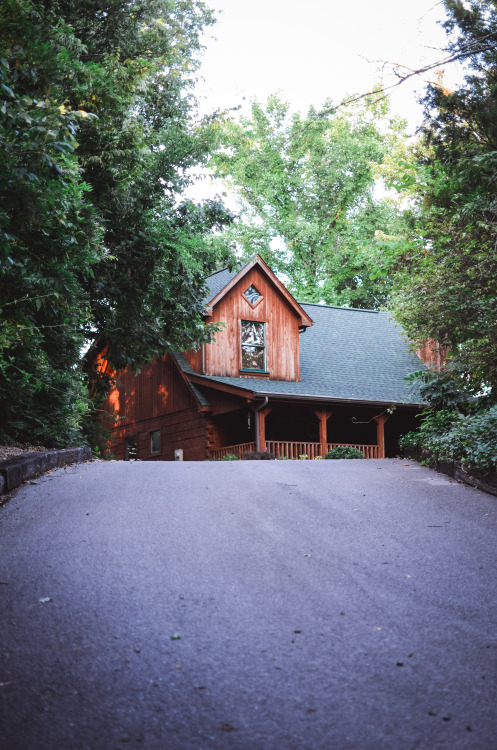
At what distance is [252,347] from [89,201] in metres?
10.7

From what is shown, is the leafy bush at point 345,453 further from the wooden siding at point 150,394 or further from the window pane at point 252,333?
the wooden siding at point 150,394

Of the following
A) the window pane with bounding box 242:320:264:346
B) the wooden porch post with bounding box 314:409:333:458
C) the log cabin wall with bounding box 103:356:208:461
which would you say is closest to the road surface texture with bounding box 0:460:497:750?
the wooden porch post with bounding box 314:409:333:458

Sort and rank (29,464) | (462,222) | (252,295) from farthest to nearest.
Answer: (252,295) < (462,222) < (29,464)

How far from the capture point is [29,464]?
32.3 ft

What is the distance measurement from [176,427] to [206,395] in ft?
8.19

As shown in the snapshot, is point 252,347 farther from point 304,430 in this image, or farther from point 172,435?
point 172,435

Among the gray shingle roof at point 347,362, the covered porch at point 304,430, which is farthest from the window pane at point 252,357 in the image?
the covered porch at point 304,430

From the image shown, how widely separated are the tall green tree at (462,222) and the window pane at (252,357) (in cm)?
980

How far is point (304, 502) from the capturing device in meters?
8.50

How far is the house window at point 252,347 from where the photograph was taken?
22.8m

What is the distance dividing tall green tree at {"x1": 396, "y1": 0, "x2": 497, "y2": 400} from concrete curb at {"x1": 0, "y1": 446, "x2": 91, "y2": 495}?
7005mm

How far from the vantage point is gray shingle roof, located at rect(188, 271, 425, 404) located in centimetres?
2203

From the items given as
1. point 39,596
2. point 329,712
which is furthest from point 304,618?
point 39,596

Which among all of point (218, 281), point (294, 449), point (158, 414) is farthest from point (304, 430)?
point (218, 281)
